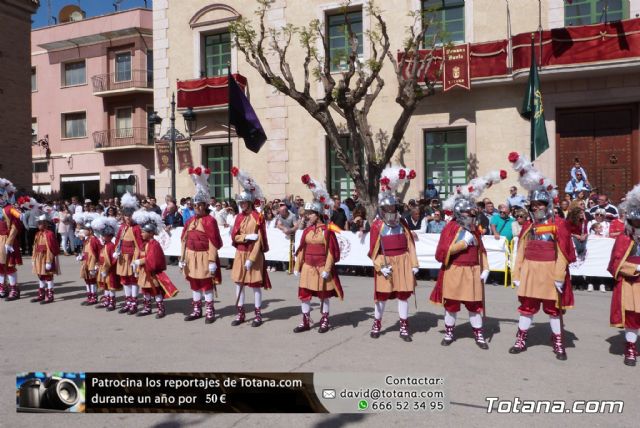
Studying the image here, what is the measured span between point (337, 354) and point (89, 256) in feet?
17.3

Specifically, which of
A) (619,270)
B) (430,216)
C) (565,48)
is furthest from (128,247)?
(565,48)

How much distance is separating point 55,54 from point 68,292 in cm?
2450

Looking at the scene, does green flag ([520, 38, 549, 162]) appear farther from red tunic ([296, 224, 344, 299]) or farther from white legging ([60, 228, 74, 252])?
white legging ([60, 228, 74, 252])

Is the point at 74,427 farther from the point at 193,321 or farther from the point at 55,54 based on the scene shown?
the point at 55,54

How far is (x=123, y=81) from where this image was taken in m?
28.9

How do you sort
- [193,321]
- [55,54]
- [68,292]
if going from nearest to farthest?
[193,321] → [68,292] → [55,54]

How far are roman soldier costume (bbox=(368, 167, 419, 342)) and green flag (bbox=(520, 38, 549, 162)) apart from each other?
863cm

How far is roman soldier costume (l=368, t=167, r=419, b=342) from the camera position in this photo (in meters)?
7.10

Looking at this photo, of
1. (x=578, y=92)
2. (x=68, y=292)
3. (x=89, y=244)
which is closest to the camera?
(x=89, y=244)

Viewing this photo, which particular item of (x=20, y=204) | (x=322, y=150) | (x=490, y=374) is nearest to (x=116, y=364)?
(x=490, y=374)

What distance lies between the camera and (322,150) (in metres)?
→ 18.2

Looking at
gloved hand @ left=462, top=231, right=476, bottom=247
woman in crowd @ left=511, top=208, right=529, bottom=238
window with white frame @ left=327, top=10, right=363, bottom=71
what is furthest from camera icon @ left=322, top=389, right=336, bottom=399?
window with white frame @ left=327, top=10, right=363, bottom=71

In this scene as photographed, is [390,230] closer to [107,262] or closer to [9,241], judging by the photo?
[107,262]
